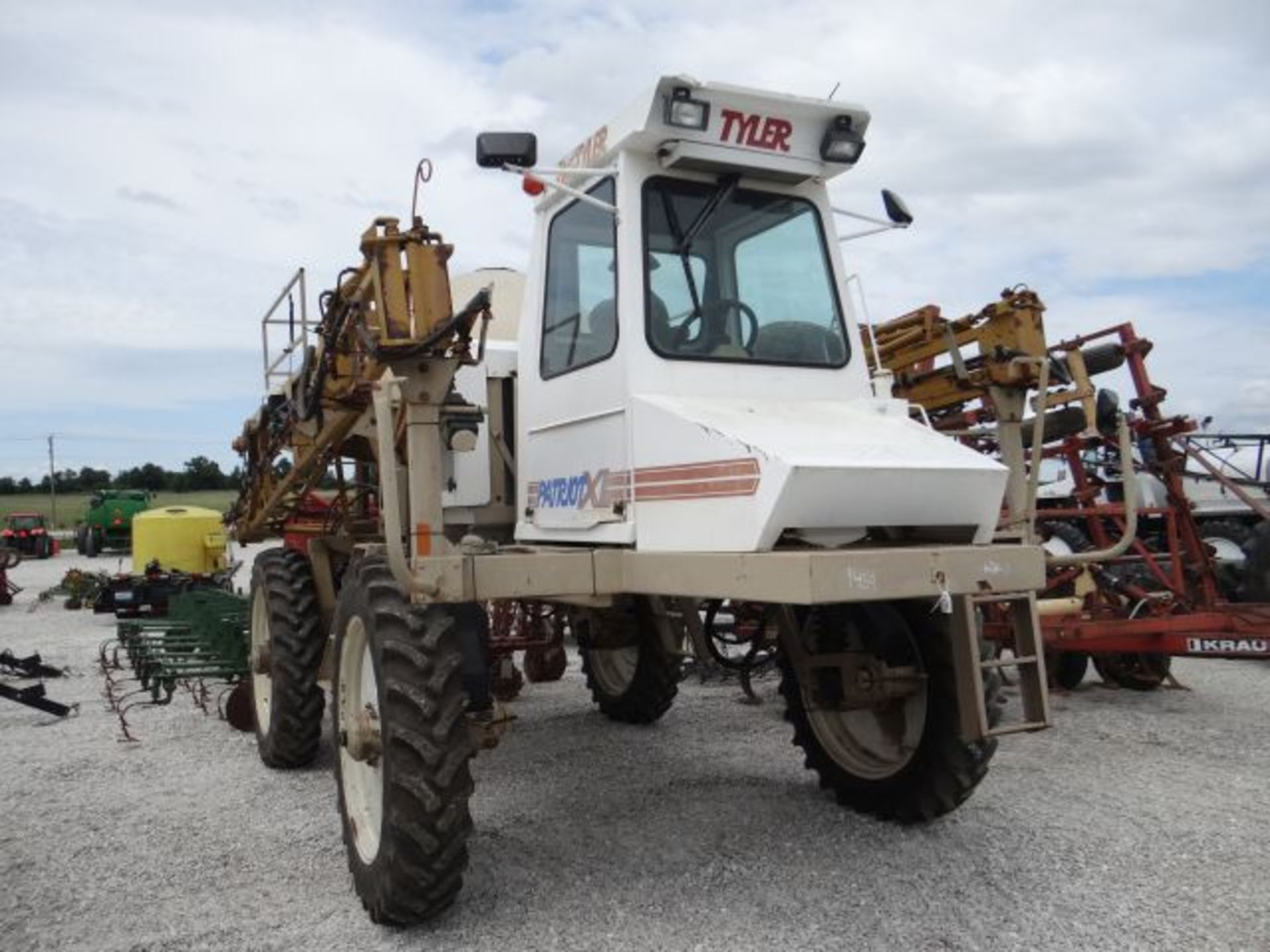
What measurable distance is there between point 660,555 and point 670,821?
6.31 feet

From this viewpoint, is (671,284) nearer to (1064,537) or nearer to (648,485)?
(648,485)

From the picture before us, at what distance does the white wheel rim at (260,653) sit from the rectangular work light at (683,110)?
4.13 m

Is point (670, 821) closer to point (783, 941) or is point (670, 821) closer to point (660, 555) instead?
point (783, 941)

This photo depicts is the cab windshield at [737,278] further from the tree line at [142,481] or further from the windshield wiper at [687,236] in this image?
the tree line at [142,481]

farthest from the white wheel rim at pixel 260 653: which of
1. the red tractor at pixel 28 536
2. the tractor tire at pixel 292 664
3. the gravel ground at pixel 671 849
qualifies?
the red tractor at pixel 28 536

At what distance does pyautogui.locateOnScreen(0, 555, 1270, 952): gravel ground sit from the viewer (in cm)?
426

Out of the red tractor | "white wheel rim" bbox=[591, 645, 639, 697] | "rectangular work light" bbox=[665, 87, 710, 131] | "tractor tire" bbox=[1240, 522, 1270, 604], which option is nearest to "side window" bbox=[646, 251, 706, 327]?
"rectangular work light" bbox=[665, 87, 710, 131]

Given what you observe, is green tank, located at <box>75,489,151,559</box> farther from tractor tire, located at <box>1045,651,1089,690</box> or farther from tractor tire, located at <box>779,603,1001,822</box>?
tractor tire, located at <box>779,603,1001,822</box>

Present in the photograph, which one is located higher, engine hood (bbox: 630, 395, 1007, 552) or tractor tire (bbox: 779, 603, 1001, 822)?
engine hood (bbox: 630, 395, 1007, 552)

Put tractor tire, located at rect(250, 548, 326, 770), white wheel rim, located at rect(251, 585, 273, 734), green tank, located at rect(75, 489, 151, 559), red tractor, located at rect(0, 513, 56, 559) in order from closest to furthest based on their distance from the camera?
tractor tire, located at rect(250, 548, 326, 770) → white wheel rim, located at rect(251, 585, 273, 734) → green tank, located at rect(75, 489, 151, 559) → red tractor, located at rect(0, 513, 56, 559)

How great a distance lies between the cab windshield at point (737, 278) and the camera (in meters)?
4.72

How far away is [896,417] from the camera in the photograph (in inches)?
189

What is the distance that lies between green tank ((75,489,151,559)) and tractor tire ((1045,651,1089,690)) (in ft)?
86.6

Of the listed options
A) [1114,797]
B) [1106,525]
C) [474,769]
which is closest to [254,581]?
[474,769]
